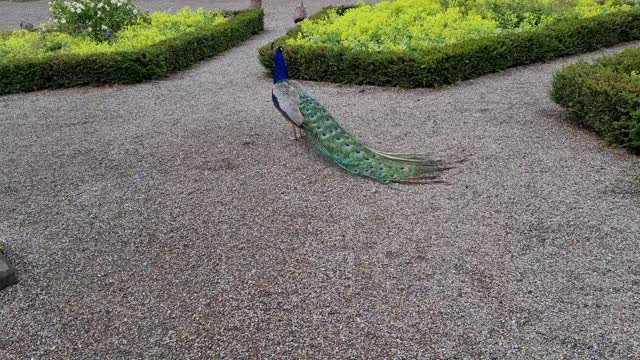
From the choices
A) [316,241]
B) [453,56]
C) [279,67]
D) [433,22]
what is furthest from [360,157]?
[433,22]

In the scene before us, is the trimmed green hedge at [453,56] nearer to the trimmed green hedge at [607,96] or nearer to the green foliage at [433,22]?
the green foliage at [433,22]

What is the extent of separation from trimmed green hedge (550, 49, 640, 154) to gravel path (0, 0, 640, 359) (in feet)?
0.66

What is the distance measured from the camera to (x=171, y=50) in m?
9.27

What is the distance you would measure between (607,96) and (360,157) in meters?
2.68

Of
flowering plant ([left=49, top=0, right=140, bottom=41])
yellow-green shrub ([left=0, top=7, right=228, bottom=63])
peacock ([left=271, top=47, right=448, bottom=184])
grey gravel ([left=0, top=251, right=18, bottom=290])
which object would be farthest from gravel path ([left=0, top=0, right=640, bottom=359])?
flowering plant ([left=49, top=0, right=140, bottom=41])

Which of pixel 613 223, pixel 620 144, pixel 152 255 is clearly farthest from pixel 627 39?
pixel 152 255

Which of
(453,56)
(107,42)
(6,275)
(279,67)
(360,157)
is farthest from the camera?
(107,42)

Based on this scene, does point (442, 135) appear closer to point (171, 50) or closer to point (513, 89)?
point (513, 89)

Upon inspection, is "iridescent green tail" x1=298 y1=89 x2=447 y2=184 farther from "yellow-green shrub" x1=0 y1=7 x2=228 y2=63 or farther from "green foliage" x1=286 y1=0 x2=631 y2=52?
"yellow-green shrub" x1=0 y1=7 x2=228 y2=63

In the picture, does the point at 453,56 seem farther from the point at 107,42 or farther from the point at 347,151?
the point at 107,42

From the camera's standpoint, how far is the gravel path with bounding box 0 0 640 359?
10.2 ft

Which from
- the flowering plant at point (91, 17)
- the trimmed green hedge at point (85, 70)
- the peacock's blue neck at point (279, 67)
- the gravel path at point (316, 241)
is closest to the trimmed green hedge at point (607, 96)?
the gravel path at point (316, 241)

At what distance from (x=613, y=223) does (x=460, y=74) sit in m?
4.15

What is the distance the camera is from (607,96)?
5.47m
